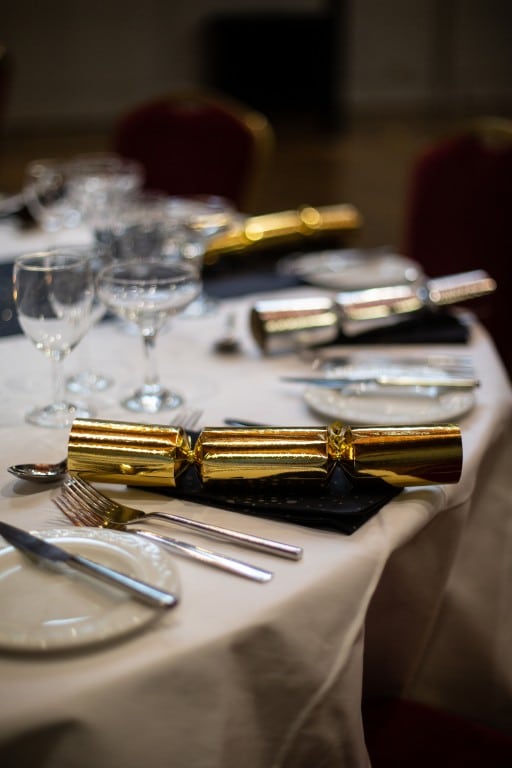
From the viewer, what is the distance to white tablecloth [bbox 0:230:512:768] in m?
0.67

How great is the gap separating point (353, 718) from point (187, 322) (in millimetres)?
895

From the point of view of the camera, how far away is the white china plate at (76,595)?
0.68 metres

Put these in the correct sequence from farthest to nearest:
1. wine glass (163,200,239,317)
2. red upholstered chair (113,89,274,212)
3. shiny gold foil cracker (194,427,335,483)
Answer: red upholstered chair (113,89,274,212) < wine glass (163,200,239,317) < shiny gold foil cracker (194,427,335,483)

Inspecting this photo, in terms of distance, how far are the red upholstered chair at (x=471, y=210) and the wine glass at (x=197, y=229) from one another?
636 millimetres

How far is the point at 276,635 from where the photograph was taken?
75 centimetres

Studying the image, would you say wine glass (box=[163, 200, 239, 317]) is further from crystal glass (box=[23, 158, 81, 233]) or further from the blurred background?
the blurred background

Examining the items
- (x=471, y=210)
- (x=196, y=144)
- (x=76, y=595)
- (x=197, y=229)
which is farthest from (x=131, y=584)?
(x=196, y=144)

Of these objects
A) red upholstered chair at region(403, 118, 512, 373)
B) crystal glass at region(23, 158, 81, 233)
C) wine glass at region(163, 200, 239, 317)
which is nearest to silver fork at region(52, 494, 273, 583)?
wine glass at region(163, 200, 239, 317)

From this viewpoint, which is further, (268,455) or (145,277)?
(145,277)

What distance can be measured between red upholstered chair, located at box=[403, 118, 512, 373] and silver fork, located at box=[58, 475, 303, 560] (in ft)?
5.27

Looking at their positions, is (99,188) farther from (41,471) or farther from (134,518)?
(134,518)

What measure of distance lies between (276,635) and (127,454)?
0.87 ft

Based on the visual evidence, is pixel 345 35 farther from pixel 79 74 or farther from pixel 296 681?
pixel 296 681

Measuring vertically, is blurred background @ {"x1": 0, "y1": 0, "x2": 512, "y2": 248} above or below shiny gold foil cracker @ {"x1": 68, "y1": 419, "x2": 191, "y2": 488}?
below
